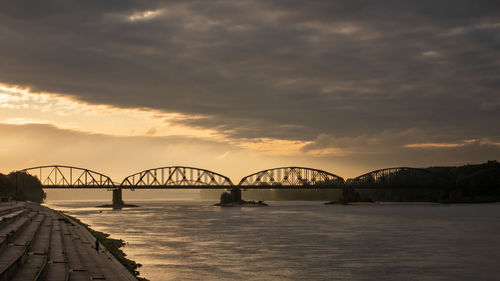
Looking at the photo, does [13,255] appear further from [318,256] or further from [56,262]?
[318,256]

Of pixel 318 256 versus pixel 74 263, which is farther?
pixel 318 256

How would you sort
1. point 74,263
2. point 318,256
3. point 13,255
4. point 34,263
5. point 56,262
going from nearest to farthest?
point 34,263 → point 56,262 → point 13,255 → point 74,263 → point 318,256

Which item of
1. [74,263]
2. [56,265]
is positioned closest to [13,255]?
[56,265]

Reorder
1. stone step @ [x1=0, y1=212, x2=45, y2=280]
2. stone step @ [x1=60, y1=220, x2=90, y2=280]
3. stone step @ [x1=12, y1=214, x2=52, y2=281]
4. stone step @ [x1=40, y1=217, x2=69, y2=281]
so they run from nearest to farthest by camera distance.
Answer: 1. stone step @ [x1=0, y1=212, x2=45, y2=280]
2. stone step @ [x1=12, y1=214, x2=52, y2=281]
3. stone step @ [x1=40, y1=217, x2=69, y2=281]
4. stone step @ [x1=60, y1=220, x2=90, y2=280]

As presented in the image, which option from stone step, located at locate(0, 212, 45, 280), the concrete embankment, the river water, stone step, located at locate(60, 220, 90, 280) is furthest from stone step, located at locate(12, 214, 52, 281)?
the river water

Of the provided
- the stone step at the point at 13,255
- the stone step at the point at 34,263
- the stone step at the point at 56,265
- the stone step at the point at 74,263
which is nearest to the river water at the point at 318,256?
the stone step at the point at 74,263

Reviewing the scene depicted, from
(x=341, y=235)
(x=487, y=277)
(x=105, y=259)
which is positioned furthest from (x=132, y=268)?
(x=341, y=235)

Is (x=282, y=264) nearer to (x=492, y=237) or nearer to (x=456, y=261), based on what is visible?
(x=456, y=261)

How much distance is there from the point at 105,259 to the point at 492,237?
55476 millimetres

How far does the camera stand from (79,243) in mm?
56094

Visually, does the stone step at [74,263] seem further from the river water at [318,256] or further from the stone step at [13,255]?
the river water at [318,256]

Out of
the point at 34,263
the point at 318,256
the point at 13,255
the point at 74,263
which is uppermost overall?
the point at 13,255

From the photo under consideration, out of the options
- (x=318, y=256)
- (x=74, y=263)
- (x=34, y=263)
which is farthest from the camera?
(x=318, y=256)

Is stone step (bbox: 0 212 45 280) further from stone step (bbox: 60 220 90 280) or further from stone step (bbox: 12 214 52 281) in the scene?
stone step (bbox: 60 220 90 280)
